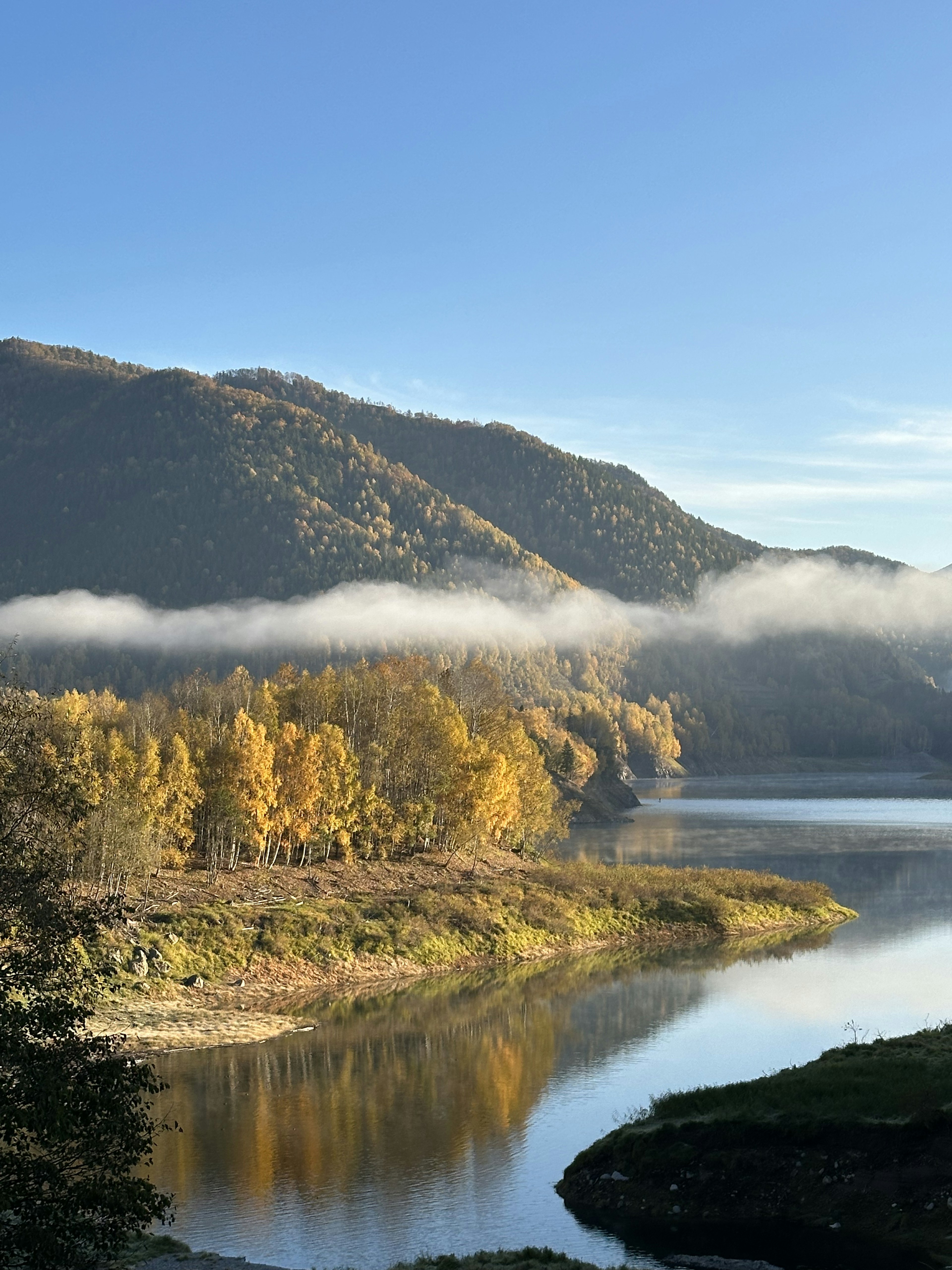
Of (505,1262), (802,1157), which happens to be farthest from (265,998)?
(505,1262)

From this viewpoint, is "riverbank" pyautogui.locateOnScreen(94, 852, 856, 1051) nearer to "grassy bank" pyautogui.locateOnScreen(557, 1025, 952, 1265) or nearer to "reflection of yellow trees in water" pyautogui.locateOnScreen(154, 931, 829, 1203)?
"reflection of yellow trees in water" pyautogui.locateOnScreen(154, 931, 829, 1203)

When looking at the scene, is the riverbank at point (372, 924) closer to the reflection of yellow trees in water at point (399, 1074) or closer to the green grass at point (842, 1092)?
the reflection of yellow trees in water at point (399, 1074)

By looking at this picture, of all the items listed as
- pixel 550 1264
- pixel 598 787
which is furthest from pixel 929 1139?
pixel 598 787

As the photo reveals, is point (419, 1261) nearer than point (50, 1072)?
No

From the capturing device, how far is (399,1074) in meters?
50.6

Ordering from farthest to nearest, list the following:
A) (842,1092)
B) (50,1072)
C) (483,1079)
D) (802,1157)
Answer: (483,1079)
(842,1092)
(802,1157)
(50,1072)

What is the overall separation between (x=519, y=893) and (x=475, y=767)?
12.2 metres

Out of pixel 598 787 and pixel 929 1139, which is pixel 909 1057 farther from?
pixel 598 787

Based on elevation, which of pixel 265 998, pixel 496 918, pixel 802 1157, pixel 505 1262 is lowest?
pixel 265 998

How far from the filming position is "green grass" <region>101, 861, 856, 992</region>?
214 feet

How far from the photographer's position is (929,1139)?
3266cm

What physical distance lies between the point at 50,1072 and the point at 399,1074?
1227 inches

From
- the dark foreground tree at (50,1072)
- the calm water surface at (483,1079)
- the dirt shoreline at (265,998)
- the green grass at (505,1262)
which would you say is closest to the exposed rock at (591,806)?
the calm water surface at (483,1079)

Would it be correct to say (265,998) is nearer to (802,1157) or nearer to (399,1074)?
(399,1074)
